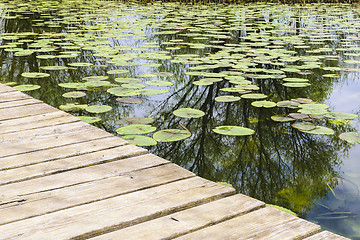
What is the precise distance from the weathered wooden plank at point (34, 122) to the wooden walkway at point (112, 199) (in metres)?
0.10

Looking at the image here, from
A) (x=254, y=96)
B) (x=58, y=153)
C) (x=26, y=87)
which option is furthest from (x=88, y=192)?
(x=26, y=87)

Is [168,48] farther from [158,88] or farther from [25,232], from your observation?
[25,232]

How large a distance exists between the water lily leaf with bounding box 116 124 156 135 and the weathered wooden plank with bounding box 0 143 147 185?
1.81 ft

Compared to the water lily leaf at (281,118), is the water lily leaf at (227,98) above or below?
above

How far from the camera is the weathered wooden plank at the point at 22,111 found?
2.02 m

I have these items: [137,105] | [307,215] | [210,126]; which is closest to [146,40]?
[137,105]

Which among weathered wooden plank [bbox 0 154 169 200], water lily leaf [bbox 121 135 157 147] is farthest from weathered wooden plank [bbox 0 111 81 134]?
weathered wooden plank [bbox 0 154 169 200]

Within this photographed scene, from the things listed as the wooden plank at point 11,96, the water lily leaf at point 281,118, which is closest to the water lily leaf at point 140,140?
the wooden plank at point 11,96

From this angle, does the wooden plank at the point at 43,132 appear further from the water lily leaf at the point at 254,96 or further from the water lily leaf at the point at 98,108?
the water lily leaf at the point at 254,96

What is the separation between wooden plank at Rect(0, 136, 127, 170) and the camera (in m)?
1.50

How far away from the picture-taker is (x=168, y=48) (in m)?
4.35

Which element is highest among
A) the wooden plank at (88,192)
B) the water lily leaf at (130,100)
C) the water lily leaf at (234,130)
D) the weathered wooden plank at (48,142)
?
the weathered wooden plank at (48,142)

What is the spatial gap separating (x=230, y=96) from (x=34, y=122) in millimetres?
1355

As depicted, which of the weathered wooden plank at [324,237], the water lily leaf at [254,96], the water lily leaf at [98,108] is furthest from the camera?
the water lily leaf at [254,96]
